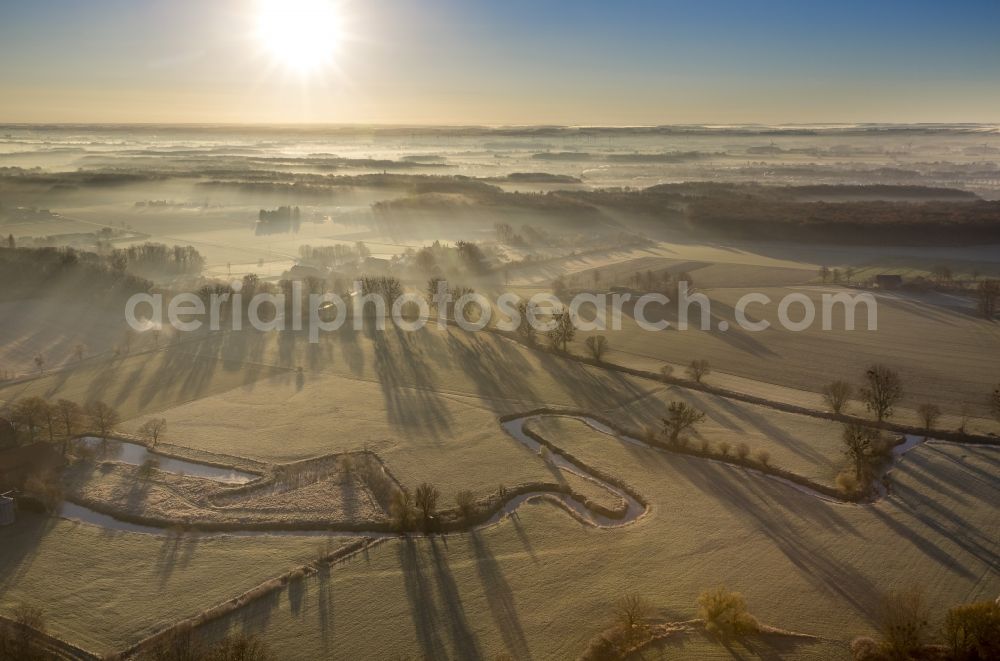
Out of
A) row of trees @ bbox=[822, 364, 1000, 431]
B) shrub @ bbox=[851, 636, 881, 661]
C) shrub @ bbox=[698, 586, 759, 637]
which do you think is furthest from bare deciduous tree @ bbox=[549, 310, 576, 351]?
shrub @ bbox=[851, 636, 881, 661]

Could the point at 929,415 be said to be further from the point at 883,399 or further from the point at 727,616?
the point at 727,616

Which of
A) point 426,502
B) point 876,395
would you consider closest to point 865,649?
point 426,502

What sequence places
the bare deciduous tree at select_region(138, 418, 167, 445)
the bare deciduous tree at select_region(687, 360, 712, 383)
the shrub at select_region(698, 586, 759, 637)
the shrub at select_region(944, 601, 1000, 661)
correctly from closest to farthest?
the shrub at select_region(944, 601, 1000, 661) → the shrub at select_region(698, 586, 759, 637) → the bare deciduous tree at select_region(138, 418, 167, 445) → the bare deciduous tree at select_region(687, 360, 712, 383)

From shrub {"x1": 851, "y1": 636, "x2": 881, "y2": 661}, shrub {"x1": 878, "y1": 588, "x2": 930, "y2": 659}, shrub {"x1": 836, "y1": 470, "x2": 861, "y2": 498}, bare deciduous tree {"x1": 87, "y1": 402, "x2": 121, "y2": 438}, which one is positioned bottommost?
shrub {"x1": 851, "y1": 636, "x2": 881, "y2": 661}

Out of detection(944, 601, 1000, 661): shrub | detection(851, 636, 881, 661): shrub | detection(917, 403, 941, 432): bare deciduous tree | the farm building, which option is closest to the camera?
detection(944, 601, 1000, 661): shrub

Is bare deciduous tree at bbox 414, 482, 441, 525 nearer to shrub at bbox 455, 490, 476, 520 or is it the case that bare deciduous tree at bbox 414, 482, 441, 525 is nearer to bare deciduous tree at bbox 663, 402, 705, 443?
shrub at bbox 455, 490, 476, 520
